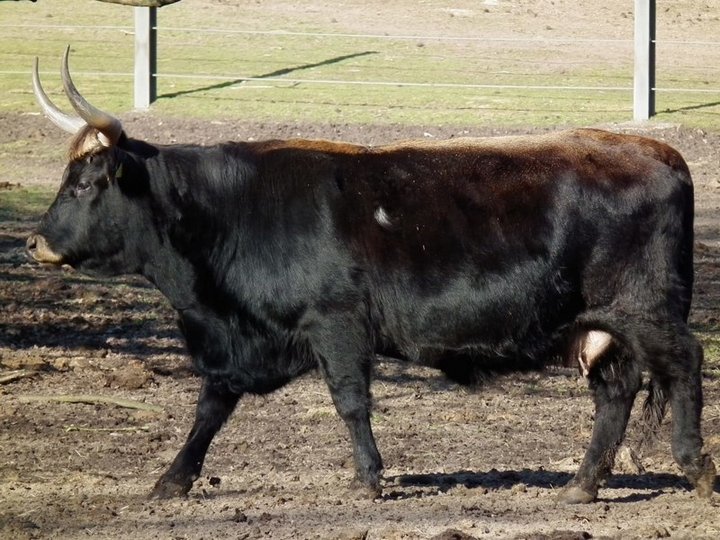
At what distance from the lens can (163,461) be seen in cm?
777

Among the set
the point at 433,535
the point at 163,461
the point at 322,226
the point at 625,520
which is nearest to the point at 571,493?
the point at 625,520

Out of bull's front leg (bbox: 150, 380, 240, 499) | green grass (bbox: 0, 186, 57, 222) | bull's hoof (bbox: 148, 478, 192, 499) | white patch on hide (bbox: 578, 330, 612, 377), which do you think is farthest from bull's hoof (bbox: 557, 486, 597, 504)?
green grass (bbox: 0, 186, 57, 222)

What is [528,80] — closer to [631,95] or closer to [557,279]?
[631,95]

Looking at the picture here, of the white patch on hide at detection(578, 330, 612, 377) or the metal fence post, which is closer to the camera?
the white patch on hide at detection(578, 330, 612, 377)

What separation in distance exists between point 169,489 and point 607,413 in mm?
2296

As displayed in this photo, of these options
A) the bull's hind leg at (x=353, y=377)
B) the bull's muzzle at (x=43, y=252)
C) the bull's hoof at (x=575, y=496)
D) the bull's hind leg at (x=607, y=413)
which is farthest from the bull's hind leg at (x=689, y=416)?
the bull's muzzle at (x=43, y=252)

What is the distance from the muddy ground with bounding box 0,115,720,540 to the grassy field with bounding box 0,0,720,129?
29.0 feet

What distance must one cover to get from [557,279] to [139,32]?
14.4 m

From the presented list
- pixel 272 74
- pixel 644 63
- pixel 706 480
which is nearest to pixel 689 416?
pixel 706 480

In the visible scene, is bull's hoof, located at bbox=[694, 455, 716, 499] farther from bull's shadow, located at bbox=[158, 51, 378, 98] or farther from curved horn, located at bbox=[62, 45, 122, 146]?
bull's shadow, located at bbox=[158, 51, 378, 98]

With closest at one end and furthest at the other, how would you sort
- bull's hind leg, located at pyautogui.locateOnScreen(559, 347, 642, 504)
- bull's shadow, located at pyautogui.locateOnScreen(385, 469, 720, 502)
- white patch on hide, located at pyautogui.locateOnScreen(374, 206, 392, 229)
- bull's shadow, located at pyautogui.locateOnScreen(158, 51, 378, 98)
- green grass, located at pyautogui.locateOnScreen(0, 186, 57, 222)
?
white patch on hide, located at pyautogui.locateOnScreen(374, 206, 392, 229)
bull's hind leg, located at pyautogui.locateOnScreen(559, 347, 642, 504)
bull's shadow, located at pyautogui.locateOnScreen(385, 469, 720, 502)
green grass, located at pyautogui.locateOnScreen(0, 186, 57, 222)
bull's shadow, located at pyautogui.locateOnScreen(158, 51, 378, 98)

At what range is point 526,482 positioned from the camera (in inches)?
289

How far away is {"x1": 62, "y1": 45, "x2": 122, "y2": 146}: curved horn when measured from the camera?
6684 mm

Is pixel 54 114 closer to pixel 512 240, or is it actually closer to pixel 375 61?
pixel 512 240
